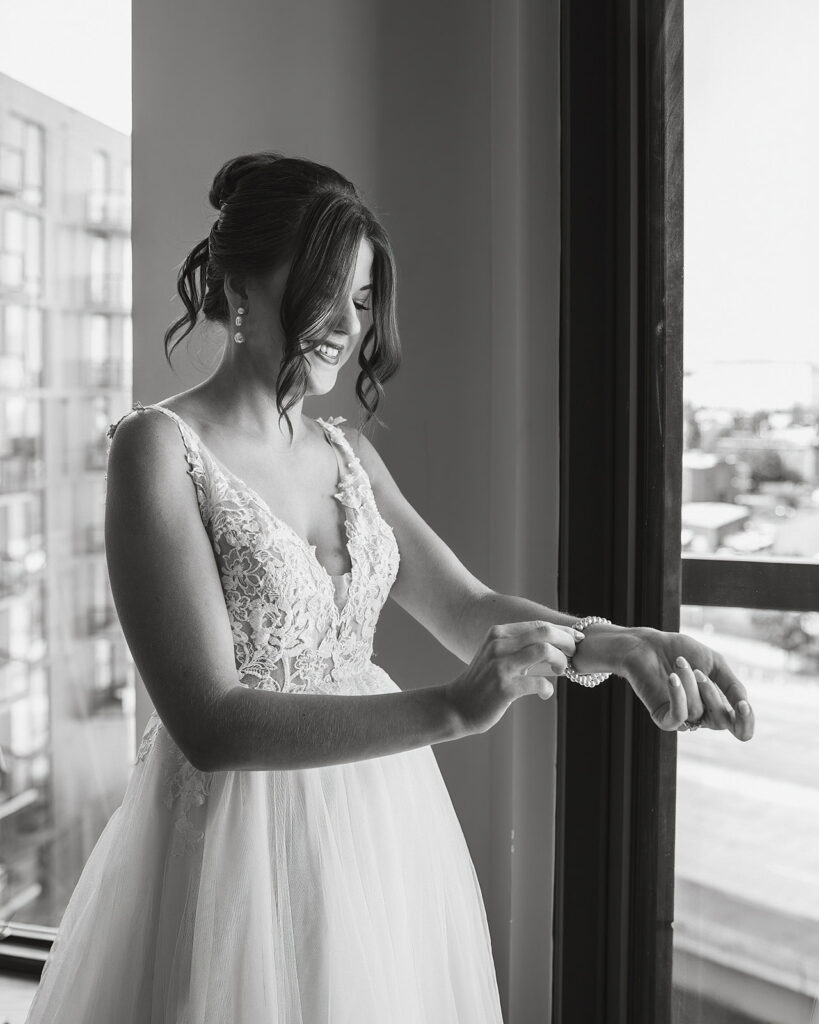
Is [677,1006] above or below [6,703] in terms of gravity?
below

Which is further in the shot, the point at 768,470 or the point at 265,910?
the point at 768,470

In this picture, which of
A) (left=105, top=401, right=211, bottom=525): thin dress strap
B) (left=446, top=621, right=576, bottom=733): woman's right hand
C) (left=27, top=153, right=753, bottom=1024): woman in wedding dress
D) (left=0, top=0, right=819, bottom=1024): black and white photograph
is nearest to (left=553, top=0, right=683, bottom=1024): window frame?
(left=0, top=0, right=819, bottom=1024): black and white photograph

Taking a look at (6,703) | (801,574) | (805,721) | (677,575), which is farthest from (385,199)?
(6,703)

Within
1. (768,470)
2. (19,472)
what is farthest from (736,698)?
(19,472)

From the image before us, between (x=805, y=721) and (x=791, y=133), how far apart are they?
0.72 m

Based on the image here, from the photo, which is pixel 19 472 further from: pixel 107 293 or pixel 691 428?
pixel 691 428

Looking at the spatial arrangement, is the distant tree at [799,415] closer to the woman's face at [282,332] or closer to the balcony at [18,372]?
the woman's face at [282,332]

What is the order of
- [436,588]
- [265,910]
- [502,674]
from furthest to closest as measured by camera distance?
[436,588] → [265,910] → [502,674]

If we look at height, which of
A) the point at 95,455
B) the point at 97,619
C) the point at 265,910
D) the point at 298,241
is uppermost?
the point at 298,241

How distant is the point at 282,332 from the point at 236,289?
90 mm

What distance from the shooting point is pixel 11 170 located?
1.94m

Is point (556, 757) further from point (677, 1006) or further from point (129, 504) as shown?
point (129, 504)

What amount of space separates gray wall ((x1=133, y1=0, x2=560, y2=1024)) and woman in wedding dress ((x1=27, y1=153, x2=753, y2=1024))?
320mm

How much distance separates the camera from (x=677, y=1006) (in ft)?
4.61
